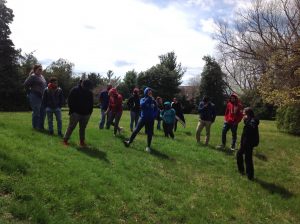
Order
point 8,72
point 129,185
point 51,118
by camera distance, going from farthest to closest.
→ point 8,72, point 51,118, point 129,185

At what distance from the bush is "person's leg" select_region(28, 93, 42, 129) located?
1625cm

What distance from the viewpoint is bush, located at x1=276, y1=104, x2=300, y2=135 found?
24875mm

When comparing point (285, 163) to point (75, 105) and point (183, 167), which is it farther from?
point (75, 105)

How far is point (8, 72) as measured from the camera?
4531cm

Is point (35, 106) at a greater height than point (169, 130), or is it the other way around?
point (35, 106)

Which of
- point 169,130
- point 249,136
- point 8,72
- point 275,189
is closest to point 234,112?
point 169,130

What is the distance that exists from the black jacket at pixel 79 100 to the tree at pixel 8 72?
3350cm

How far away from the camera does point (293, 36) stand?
97.7ft

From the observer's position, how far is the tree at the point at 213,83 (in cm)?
6181

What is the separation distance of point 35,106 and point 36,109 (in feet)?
0.37

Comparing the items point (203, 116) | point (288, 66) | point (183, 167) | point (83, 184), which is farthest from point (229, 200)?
point (288, 66)

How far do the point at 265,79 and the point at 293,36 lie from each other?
15.8 ft

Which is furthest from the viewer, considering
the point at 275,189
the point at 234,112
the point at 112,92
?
the point at 112,92

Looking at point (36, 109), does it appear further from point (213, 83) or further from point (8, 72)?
point (213, 83)
